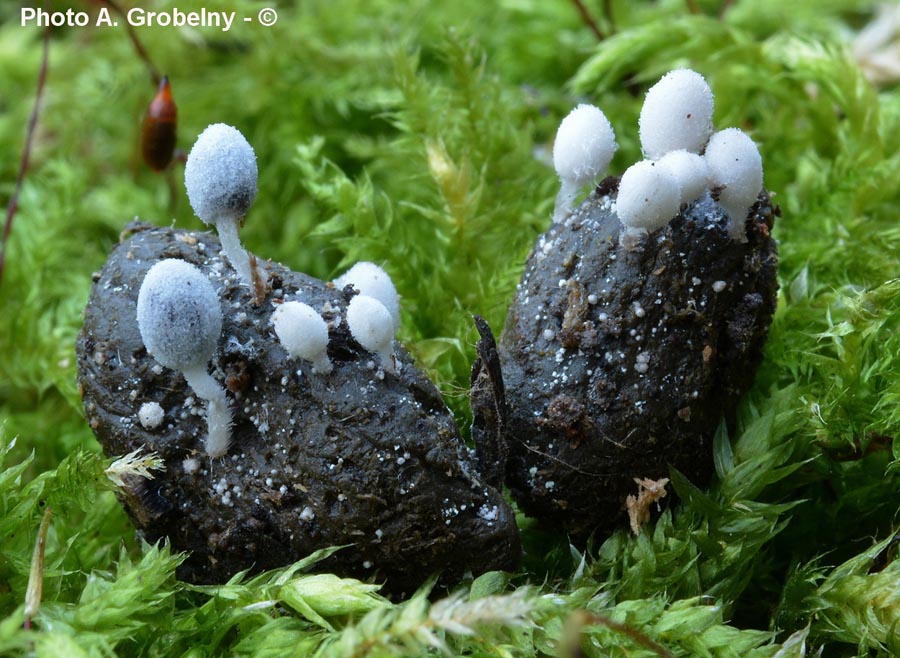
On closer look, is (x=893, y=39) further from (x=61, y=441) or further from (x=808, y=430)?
(x=61, y=441)

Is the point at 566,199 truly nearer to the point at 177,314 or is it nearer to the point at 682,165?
the point at 682,165

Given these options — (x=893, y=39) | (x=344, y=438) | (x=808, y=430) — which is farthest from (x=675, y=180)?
(x=893, y=39)

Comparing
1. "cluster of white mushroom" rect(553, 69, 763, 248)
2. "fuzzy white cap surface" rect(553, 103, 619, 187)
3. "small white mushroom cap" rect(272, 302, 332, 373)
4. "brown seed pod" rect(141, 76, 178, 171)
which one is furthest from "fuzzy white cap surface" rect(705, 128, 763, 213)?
"brown seed pod" rect(141, 76, 178, 171)

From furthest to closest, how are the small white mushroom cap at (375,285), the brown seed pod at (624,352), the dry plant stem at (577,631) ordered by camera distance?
the small white mushroom cap at (375,285) → the brown seed pod at (624,352) → the dry plant stem at (577,631)

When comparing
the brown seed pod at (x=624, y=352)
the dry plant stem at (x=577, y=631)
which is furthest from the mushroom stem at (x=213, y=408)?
the dry plant stem at (x=577, y=631)

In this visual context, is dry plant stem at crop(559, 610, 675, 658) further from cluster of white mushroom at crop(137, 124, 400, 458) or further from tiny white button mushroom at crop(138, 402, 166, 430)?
tiny white button mushroom at crop(138, 402, 166, 430)

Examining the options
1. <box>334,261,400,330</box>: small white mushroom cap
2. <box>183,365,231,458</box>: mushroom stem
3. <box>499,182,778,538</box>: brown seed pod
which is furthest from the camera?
<box>334,261,400,330</box>: small white mushroom cap

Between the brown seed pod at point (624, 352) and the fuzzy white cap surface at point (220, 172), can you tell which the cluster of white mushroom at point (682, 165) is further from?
the fuzzy white cap surface at point (220, 172)
